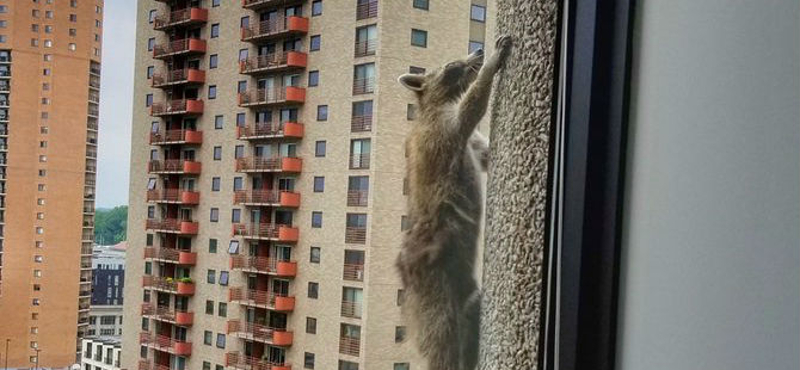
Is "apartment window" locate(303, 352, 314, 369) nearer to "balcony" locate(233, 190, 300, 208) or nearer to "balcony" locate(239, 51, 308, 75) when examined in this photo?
"balcony" locate(233, 190, 300, 208)

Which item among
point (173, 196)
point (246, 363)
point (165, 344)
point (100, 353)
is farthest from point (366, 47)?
point (100, 353)

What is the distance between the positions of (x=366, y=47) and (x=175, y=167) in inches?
28.7

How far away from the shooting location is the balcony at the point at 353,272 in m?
1.84

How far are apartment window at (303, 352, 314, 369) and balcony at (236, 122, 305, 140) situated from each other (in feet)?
1.73

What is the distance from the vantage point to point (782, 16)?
618 mm

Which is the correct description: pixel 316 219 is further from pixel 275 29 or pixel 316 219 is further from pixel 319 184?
pixel 275 29

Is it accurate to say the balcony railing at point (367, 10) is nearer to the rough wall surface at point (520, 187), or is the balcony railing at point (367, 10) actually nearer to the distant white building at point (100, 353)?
the rough wall surface at point (520, 187)

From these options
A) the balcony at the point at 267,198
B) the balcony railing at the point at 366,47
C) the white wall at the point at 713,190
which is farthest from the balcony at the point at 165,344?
the white wall at the point at 713,190

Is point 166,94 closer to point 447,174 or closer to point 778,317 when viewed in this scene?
point 447,174

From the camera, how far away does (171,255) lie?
238cm

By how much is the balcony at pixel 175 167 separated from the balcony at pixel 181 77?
210 millimetres

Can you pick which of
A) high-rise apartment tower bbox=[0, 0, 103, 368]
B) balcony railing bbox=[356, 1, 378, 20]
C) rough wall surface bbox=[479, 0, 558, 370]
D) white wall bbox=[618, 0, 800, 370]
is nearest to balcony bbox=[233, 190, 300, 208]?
balcony railing bbox=[356, 1, 378, 20]

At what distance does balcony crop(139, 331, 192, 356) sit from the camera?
2.44m

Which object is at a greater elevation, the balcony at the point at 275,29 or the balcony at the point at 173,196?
the balcony at the point at 275,29
